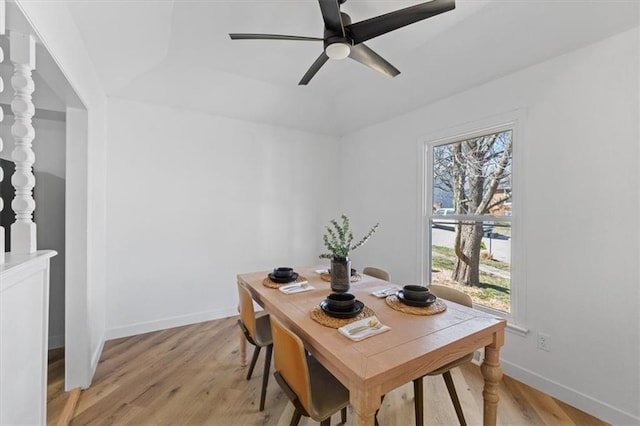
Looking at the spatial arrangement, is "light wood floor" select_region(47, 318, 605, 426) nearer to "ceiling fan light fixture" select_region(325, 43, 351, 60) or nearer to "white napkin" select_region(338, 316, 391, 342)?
"white napkin" select_region(338, 316, 391, 342)

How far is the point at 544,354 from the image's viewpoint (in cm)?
218

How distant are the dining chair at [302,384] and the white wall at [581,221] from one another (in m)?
1.80

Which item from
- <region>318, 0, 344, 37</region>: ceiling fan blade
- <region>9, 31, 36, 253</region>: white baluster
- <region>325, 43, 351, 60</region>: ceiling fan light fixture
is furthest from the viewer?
<region>325, 43, 351, 60</region>: ceiling fan light fixture

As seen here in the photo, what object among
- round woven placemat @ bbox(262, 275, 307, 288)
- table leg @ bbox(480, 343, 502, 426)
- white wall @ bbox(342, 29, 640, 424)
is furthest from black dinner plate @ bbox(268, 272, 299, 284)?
white wall @ bbox(342, 29, 640, 424)

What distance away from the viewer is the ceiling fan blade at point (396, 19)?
149 cm

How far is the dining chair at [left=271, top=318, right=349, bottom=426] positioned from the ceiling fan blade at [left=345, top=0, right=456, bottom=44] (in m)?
1.73

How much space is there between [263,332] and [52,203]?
92.5 inches

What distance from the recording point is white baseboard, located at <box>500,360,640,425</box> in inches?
71.4

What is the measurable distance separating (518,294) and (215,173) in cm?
337

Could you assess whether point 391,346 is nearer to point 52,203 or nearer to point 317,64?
point 317,64

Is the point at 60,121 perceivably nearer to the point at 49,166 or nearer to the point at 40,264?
the point at 49,166

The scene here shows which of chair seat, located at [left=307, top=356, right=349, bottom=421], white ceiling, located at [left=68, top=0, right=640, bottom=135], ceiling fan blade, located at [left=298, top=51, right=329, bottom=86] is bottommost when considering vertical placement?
chair seat, located at [left=307, top=356, right=349, bottom=421]

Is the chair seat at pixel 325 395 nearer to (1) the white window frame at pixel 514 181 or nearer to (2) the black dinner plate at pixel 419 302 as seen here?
(2) the black dinner plate at pixel 419 302

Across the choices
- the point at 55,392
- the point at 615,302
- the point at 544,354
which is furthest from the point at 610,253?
the point at 55,392
